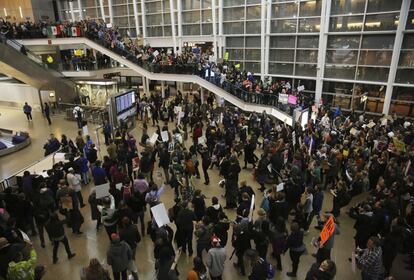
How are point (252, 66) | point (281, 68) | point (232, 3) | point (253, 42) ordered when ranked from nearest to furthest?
point (281, 68)
point (232, 3)
point (253, 42)
point (252, 66)

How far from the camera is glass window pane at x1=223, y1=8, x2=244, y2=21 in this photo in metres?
20.9

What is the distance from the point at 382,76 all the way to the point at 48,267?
18407mm

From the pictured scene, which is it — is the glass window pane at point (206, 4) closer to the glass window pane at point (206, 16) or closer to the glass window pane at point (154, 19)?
the glass window pane at point (206, 16)

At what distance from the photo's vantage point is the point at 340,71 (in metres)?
18.2

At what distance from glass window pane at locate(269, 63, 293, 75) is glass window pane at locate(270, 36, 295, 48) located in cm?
126

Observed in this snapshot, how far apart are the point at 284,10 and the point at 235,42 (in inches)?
168

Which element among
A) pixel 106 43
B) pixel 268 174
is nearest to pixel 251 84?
pixel 268 174

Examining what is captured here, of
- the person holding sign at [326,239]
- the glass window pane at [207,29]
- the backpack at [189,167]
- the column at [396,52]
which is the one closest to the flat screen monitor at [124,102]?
the backpack at [189,167]

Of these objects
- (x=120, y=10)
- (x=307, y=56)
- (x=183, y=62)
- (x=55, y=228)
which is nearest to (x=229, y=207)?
(x=55, y=228)

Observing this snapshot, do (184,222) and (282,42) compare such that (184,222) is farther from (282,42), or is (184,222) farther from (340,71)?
(282,42)

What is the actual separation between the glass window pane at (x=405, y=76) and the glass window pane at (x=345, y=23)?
3.40 metres

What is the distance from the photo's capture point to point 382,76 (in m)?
16.9

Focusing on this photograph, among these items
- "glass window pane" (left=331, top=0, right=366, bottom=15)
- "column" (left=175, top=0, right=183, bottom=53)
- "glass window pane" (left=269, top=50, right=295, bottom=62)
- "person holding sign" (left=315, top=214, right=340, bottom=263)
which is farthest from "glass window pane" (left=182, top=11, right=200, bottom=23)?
"person holding sign" (left=315, top=214, right=340, bottom=263)

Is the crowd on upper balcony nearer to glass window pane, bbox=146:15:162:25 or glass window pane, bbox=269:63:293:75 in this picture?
glass window pane, bbox=269:63:293:75
